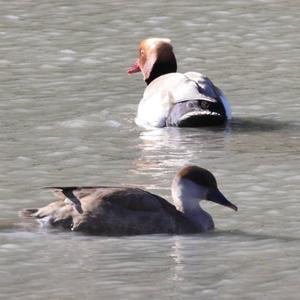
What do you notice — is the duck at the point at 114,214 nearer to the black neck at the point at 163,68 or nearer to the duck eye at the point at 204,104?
the duck eye at the point at 204,104

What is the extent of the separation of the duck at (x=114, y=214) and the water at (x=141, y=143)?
86mm

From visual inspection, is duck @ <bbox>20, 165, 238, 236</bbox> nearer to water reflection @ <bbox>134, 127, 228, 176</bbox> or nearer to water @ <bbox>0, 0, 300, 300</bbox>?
water @ <bbox>0, 0, 300, 300</bbox>

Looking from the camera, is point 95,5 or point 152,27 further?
point 95,5

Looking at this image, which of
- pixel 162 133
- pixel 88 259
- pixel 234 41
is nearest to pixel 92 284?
pixel 88 259

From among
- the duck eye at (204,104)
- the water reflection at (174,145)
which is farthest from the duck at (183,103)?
the water reflection at (174,145)

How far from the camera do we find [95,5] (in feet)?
68.7

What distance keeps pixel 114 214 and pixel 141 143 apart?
3497mm

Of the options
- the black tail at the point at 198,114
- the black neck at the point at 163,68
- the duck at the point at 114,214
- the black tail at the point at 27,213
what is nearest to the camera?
the duck at the point at 114,214

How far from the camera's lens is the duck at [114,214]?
1138cm

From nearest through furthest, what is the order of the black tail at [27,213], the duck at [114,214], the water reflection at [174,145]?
the duck at [114,214] < the black tail at [27,213] < the water reflection at [174,145]

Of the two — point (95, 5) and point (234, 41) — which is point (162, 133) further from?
point (95, 5)

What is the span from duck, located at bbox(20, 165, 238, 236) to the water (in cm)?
9

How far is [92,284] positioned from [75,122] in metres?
5.45

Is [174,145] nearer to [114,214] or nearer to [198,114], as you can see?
[198,114]
